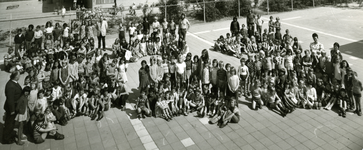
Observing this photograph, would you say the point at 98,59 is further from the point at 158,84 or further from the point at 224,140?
the point at 224,140

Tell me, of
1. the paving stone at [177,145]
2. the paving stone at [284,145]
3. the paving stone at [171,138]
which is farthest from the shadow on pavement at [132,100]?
the paving stone at [284,145]

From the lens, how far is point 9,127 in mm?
8789

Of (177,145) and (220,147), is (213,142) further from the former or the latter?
(177,145)

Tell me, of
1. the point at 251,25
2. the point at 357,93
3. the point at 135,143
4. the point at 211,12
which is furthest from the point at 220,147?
the point at 211,12

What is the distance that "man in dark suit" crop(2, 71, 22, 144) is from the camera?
8.55 m

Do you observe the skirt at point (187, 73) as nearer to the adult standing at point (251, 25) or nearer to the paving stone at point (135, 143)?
the paving stone at point (135, 143)

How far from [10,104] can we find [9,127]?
0.78 meters

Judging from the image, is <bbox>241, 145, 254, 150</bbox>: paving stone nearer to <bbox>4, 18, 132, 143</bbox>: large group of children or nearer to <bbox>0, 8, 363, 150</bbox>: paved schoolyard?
<bbox>0, 8, 363, 150</bbox>: paved schoolyard

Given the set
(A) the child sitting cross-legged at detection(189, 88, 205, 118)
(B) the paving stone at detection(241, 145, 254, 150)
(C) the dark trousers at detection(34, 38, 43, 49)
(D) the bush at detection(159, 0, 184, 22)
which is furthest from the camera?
(D) the bush at detection(159, 0, 184, 22)

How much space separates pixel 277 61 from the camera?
12297mm

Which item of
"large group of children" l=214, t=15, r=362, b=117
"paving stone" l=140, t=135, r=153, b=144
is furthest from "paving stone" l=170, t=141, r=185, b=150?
"large group of children" l=214, t=15, r=362, b=117

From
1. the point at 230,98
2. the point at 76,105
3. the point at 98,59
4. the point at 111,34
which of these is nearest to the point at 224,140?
the point at 230,98

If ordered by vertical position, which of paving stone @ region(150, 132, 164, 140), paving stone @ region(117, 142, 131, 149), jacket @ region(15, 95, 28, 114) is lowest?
paving stone @ region(117, 142, 131, 149)

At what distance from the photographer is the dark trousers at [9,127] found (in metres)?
8.71
